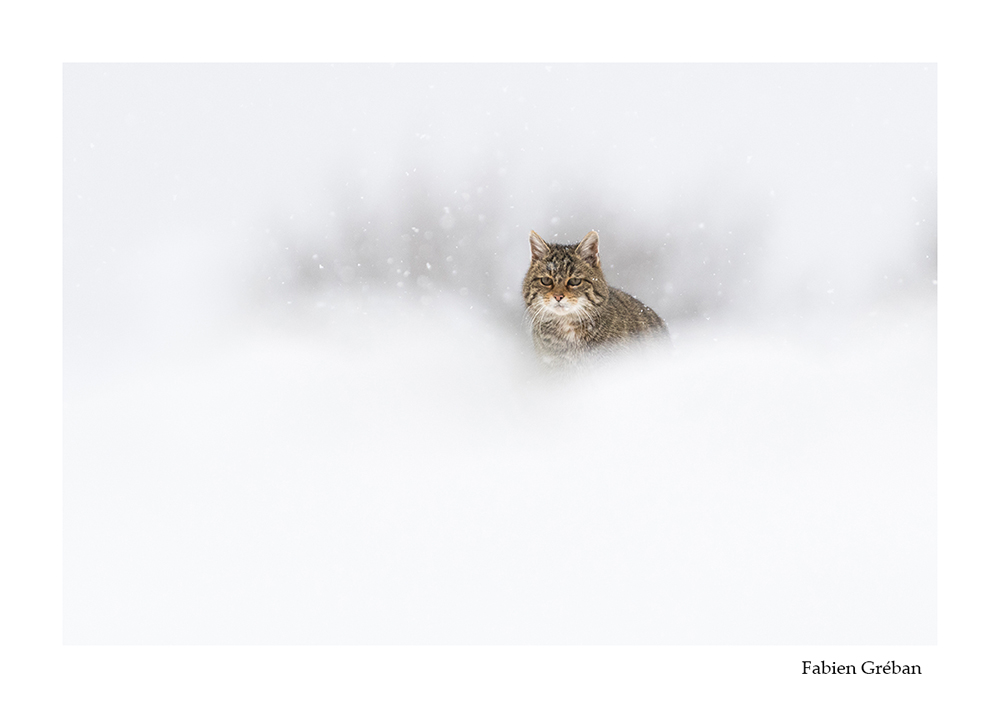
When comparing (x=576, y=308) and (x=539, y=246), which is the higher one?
(x=539, y=246)

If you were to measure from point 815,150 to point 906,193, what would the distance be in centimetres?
32

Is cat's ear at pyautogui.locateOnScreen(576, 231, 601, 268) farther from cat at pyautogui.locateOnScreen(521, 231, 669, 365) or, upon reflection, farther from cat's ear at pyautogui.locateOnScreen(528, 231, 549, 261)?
cat's ear at pyautogui.locateOnScreen(528, 231, 549, 261)

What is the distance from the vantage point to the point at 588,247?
1824 millimetres

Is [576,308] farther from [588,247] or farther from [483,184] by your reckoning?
[483,184]

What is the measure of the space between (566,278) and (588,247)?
12 centimetres

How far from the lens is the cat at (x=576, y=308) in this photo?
1.82m

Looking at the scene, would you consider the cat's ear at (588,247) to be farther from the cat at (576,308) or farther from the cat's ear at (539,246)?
the cat's ear at (539,246)

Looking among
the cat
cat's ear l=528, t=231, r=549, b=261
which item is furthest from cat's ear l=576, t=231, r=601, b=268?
cat's ear l=528, t=231, r=549, b=261

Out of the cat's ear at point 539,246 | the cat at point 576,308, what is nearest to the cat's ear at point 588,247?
the cat at point 576,308

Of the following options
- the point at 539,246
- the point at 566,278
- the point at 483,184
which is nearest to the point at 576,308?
the point at 566,278

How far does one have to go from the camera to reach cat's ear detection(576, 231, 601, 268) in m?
1.82

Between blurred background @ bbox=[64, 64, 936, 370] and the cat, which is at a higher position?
blurred background @ bbox=[64, 64, 936, 370]

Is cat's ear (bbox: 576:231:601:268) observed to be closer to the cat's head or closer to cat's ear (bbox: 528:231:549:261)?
the cat's head

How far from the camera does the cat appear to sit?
5.96ft
